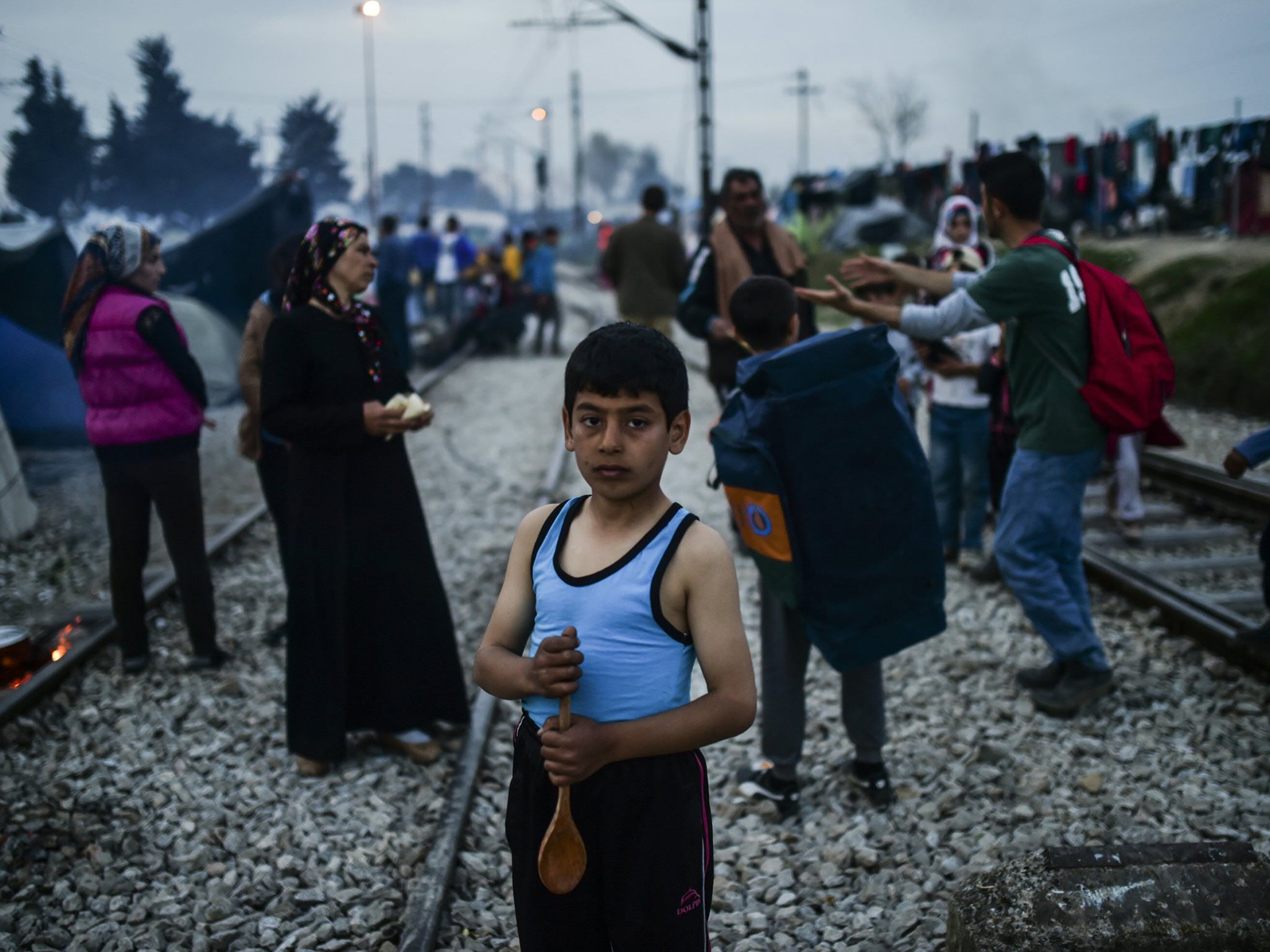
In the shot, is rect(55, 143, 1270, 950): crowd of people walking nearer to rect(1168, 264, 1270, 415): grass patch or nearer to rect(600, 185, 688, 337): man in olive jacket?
rect(600, 185, 688, 337): man in olive jacket

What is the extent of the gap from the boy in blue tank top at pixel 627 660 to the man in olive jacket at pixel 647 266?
937cm

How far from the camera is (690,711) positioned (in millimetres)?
1999

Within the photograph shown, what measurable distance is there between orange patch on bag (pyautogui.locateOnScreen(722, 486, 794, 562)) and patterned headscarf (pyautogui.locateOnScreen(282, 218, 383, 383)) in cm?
168

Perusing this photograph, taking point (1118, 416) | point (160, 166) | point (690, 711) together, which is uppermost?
point (160, 166)

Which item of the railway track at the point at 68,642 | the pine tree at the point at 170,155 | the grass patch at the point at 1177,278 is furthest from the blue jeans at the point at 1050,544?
the grass patch at the point at 1177,278

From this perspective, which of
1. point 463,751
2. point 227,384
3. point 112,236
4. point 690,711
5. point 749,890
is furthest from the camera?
point 227,384

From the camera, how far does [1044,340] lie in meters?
4.32

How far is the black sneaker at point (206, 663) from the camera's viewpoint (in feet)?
17.9

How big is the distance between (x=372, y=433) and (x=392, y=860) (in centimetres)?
155

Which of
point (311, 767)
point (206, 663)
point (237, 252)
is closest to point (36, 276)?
point (237, 252)

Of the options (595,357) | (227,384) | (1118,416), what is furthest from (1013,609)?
(227,384)

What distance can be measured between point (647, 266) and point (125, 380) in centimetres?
721

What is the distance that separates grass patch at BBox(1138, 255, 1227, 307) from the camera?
51.5 feet

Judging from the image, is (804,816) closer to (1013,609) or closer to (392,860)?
(392,860)
